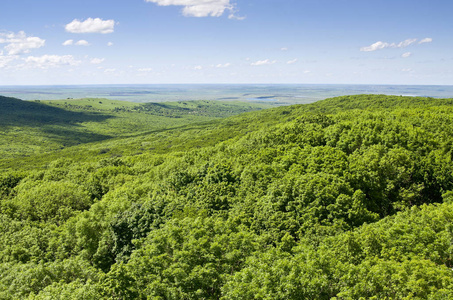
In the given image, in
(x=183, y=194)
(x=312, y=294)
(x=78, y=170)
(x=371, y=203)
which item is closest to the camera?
(x=312, y=294)

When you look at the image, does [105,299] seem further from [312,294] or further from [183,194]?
[183,194]

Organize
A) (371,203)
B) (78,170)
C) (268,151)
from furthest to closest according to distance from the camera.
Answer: (78,170) < (268,151) < (371,203)

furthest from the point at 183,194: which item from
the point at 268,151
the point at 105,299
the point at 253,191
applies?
the point at 105,299

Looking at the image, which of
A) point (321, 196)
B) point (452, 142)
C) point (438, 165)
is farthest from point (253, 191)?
point (452, 142)

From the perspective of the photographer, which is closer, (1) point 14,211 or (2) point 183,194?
(2) point 183,194

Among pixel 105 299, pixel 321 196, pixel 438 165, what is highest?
pixel 438 165

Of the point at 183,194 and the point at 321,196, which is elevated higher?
the point at 321,196
